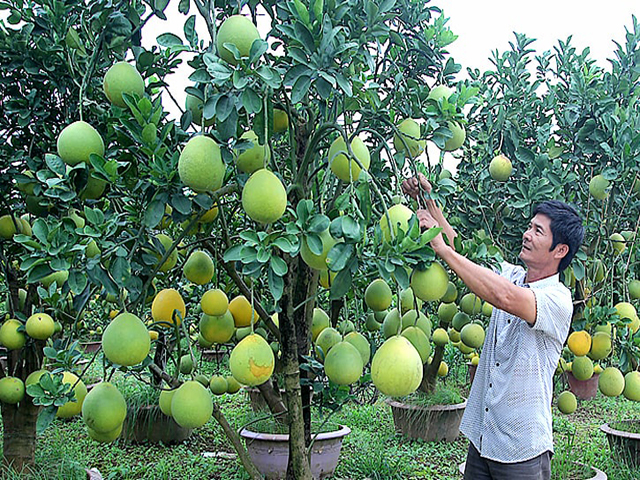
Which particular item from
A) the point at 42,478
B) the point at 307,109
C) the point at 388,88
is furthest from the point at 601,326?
the point at 42,478

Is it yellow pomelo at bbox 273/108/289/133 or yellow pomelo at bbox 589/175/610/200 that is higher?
yellow pomelo at bbox 273/108/289/133

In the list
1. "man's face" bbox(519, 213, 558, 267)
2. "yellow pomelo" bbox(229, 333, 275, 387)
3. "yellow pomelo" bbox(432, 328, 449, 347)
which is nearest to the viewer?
"yellow pomelo" bbox(229, 333, 275, 387)

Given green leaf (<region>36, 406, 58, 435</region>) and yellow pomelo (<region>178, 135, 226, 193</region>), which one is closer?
yellow pomelo (<region>178, 135, 226, 193</region>)

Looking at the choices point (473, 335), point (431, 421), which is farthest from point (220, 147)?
point (431, 421)

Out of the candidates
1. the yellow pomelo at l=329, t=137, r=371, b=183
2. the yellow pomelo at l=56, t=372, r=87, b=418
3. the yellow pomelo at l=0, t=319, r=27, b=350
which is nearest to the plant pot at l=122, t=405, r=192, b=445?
the yellow pomelo at l=0, t=319, r=27, b=350

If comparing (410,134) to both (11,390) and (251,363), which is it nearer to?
(251,363)

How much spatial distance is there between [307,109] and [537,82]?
186cm

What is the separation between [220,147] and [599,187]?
204 cm

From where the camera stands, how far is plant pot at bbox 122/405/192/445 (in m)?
4.98

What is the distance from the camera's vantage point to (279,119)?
1.89 meters

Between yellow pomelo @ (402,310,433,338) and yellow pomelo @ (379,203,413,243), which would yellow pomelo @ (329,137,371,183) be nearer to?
yellow pomelo @ (379,203,413,243)

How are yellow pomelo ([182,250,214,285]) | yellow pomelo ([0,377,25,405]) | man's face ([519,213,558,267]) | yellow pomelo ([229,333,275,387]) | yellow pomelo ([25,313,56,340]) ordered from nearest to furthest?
yellow pomelo ([229,333,275,387]) → yellow pomelo ([182,250,214,285]) → man's face ([519,213,558,267]) → yellow pomelo ([25,313,56,340]) → yellow pomelo ([0,377,25,405])

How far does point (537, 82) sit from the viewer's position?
3.26m

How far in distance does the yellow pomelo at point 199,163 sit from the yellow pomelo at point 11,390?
1.84m
